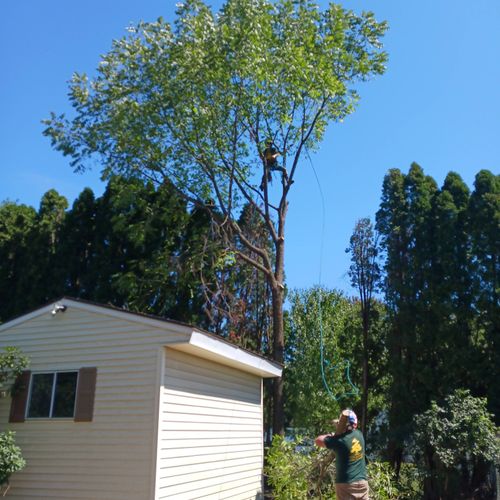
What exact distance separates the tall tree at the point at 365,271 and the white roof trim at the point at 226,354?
272 inches

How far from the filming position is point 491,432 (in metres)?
11.0

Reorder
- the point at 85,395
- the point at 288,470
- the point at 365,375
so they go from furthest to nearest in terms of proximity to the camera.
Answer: the point at 365,375, the point at 288,470, the point at 85,395

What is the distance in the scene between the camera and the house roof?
7906 mm

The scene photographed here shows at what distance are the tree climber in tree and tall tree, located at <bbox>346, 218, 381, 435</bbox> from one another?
4.32m

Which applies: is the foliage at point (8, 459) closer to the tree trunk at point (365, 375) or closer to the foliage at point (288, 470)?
the foliage at point (288, 470)

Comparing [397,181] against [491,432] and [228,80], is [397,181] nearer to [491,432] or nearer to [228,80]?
[228,80]

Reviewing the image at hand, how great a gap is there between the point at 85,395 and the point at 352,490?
13.8 feet

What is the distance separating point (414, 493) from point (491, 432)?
7.42ft

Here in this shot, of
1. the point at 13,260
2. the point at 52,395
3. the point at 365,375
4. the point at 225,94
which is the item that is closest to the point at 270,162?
the point at 225,94

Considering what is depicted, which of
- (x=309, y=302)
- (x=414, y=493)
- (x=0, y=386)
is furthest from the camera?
(x=309, y=302)

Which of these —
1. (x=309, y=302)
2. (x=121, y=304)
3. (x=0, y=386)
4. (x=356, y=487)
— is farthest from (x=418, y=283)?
(x=0, y=386)

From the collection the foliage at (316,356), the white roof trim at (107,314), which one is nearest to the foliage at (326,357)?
the foliage at (316,356)

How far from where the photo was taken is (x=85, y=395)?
26.9ft

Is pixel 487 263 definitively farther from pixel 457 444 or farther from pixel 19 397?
pixel 19 397
